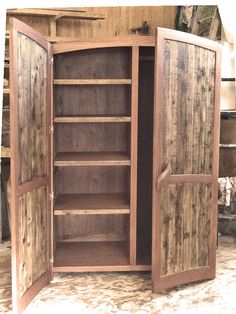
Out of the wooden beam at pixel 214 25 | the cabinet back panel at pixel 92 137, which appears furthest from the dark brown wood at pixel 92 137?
the wooden beam at pixel 214 25

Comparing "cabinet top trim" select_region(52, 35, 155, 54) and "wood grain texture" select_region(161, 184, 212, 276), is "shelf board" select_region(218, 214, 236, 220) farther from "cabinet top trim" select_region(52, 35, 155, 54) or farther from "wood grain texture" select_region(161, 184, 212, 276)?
"cabinet top trim" select_region(52, 35, 155, 54)

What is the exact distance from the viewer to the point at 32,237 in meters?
2.90

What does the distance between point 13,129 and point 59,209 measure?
0.92 m

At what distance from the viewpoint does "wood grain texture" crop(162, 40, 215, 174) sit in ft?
9.51

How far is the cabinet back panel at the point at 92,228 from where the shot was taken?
384 cm

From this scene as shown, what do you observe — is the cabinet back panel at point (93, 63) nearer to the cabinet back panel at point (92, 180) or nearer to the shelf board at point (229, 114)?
the cabinet back panel at point (92, 180)

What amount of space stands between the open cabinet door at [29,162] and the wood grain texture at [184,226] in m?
0.89

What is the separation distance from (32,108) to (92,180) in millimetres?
1166

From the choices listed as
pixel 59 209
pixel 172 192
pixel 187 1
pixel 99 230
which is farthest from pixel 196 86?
pixel 99 230

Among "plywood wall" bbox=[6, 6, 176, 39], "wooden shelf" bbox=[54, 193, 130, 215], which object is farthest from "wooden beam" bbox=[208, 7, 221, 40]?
"wooden shelf" bbox=[54, 193, 130, 215]

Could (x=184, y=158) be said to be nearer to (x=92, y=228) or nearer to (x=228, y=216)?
(x=92, y=228)

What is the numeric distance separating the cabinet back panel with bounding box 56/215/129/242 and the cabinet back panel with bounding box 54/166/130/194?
258 millimetres

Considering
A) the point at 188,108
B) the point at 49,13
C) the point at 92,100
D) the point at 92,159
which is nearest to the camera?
the point at 188,108

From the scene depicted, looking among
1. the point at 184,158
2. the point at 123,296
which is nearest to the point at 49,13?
the point at 184,158
